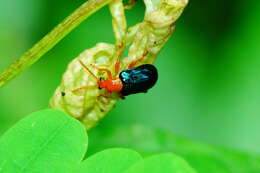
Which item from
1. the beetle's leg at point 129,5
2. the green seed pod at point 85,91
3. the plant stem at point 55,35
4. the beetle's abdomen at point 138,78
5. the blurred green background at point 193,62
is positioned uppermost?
the plant stem at point 55,35

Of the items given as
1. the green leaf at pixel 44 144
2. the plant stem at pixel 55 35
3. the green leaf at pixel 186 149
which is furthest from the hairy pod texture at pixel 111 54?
the green leaf at pixel 186 149

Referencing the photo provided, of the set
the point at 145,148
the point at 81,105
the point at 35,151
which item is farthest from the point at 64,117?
the point at 145,148

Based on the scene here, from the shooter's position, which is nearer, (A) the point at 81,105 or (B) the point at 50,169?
(B) the point at 50,169

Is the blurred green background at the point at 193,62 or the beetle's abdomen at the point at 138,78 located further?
the blurred green background at the point at 193,62

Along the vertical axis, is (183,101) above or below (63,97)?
below

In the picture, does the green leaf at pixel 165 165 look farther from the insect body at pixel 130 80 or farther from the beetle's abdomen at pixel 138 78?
the beetle's abdomen at pixel 138 78

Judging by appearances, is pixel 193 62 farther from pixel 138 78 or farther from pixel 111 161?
pixel 111 161

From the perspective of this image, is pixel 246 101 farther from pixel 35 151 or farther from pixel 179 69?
pixel 35 151

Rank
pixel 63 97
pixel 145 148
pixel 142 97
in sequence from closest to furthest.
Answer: pixel 63 97 < pixel 145 148 < pixel 142 97
